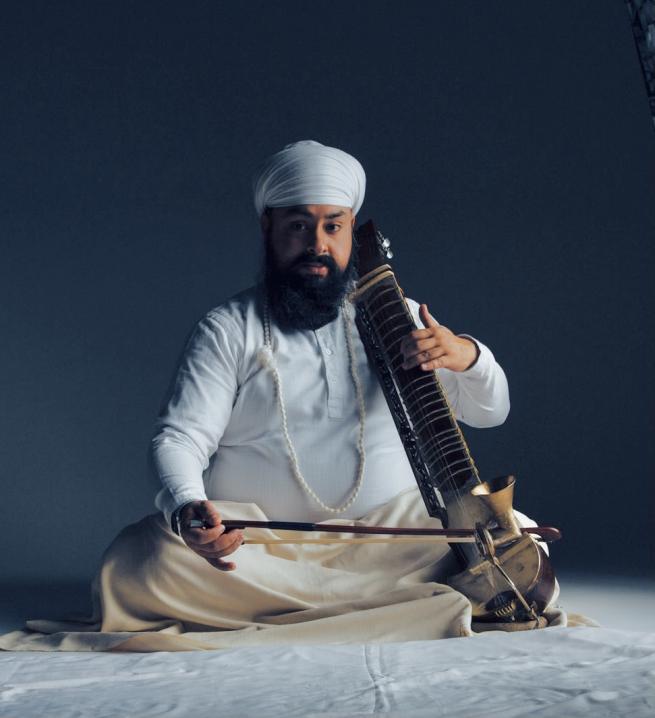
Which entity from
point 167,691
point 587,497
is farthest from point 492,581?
point 587,497

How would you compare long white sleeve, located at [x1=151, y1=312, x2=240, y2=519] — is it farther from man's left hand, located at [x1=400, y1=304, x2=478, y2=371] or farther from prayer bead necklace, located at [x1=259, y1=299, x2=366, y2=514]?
man's left hand, located at [x1=400, y1=304, x2=478, y2=371]

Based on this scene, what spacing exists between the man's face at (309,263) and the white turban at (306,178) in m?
0.03

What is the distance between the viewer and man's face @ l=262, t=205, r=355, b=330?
3656 millimetres

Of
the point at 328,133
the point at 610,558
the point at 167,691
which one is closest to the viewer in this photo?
the point at 167,691

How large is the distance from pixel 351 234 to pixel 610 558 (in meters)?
1.73

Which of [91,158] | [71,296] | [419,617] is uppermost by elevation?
[91,158]

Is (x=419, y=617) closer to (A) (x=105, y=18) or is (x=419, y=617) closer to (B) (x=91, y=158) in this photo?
(B) (x=91, y=158)

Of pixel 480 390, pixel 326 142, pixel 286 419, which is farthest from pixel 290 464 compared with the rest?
pixel 326 142

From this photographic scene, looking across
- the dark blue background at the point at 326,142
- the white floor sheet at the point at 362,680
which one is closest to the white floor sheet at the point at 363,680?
the white floor sheet at the point at 362,680

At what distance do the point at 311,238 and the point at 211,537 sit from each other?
1.03m

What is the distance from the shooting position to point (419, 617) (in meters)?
3.17

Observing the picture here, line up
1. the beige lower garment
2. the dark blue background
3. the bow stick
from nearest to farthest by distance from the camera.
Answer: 1. the bow stick
2. the beige lower garment
3. the dark blue background

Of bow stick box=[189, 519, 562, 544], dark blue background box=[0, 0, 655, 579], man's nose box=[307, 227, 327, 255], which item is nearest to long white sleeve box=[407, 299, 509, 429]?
man's nose box=[307, 227, 327, 255]

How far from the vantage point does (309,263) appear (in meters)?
3.65
